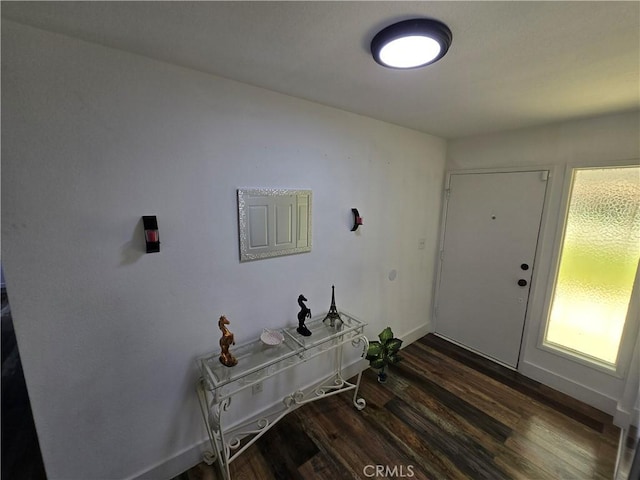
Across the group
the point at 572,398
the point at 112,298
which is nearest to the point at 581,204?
the point at 572,398

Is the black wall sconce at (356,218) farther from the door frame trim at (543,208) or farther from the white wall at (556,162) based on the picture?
the white wall at (556,162)

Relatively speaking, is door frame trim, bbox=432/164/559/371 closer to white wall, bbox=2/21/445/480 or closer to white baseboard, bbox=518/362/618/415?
white baseboard, bbox=518/362/618/415

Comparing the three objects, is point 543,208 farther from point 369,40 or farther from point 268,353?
point 268,353

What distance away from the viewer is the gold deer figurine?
1466 mm

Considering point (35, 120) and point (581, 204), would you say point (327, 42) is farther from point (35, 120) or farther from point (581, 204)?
point (581, 204)

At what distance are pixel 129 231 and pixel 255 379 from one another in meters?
1.18

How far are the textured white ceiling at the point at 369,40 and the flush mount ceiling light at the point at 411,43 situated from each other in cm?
3

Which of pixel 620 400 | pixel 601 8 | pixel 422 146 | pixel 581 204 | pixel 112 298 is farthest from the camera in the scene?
pixel 422 146

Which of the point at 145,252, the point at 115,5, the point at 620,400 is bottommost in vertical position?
the point at 620,400

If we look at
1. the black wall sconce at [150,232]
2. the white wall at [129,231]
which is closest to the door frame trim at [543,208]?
the white wall at [129,231]

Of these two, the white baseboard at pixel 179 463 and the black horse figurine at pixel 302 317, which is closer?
the white baseboard at pixel 179 463

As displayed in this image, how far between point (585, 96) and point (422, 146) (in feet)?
4.04

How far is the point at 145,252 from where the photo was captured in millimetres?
1356

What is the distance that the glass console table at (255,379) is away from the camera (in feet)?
4.77
